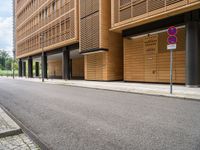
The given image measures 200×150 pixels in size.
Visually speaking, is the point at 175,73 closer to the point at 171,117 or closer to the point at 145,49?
the point at 145,49

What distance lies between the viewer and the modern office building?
14494 millimetres

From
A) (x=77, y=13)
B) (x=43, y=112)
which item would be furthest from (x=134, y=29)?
(x=43, y=112)

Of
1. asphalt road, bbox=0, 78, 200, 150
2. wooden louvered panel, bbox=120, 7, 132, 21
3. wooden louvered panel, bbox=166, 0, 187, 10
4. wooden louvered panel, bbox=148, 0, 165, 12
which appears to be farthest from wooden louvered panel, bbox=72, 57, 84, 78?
asphalt road, bbox=0, 78, 200, 150

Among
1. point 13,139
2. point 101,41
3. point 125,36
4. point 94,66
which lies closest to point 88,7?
point 101,41

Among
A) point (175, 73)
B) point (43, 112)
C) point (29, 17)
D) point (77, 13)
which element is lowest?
point (43, 112)

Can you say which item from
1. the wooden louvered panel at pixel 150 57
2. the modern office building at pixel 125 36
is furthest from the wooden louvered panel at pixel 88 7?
the wooden louvered panel at pixel 150 57

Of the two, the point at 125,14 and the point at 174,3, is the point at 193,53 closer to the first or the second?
the point at 174,3

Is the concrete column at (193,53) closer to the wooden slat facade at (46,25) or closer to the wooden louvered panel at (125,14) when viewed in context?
the wooden louvered panel at (125,14)

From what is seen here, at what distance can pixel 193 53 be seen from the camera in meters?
14.2

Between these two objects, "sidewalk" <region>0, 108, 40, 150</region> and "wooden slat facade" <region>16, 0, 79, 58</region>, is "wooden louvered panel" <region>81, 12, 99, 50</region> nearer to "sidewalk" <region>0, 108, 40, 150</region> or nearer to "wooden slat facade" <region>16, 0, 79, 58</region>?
"wooden slat facade" <region>16, 0, 79, 58</region>

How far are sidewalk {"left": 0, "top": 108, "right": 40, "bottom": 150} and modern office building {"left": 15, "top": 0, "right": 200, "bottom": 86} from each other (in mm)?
12396

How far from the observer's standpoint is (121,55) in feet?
79.9

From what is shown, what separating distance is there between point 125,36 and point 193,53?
7811 mm

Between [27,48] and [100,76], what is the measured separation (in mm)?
26922
